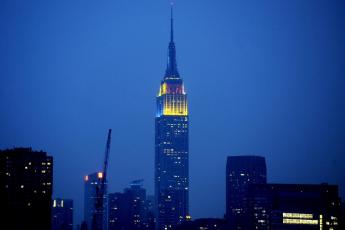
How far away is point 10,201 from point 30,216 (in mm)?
6975

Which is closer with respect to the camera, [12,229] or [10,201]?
[12,229]

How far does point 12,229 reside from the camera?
184m

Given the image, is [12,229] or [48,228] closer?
[12,229]

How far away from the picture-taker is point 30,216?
196 metres

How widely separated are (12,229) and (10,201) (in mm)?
16644

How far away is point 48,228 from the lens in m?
196

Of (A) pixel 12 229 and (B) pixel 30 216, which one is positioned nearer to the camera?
(A) pixel 12 229

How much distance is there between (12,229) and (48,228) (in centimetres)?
1360

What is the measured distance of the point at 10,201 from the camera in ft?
654

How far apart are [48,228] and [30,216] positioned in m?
4.76

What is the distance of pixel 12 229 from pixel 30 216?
12.2 meters
